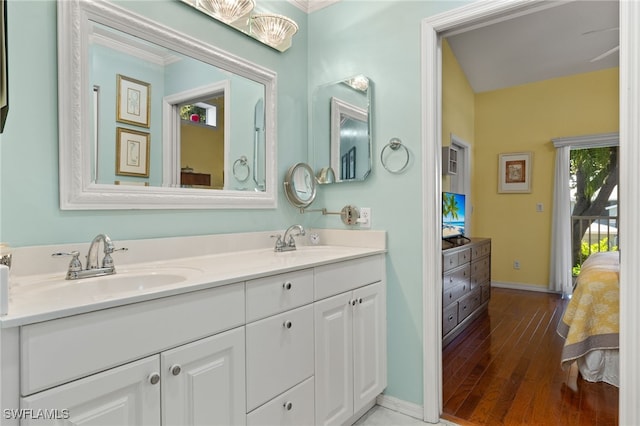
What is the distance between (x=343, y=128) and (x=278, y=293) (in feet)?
4.08

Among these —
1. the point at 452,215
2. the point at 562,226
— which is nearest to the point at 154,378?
the point at 452,215

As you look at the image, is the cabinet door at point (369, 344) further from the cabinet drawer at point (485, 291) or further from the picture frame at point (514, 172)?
the picture frame at point (514, 172)

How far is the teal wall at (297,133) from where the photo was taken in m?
1.22

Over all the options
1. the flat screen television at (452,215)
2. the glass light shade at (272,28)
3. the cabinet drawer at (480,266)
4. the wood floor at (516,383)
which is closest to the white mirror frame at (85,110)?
the glass light shade at (272,28)

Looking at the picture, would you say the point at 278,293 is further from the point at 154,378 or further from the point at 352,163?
the point at 352,163

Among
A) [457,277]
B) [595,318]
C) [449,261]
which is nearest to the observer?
[595,318]

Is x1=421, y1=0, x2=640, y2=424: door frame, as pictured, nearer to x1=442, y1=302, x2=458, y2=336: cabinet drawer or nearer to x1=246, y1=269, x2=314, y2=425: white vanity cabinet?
x1=246, y1=269, x2=314, y2=425: white vanity cabinet

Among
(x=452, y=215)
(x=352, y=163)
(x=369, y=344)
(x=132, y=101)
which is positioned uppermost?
A: (x=132, y=101)

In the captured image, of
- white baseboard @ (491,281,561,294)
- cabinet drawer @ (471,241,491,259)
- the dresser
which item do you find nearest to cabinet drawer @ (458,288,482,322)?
the dresser

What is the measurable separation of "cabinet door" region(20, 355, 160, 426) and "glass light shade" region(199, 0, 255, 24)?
5.27 ft

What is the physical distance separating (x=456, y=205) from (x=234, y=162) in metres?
2.80

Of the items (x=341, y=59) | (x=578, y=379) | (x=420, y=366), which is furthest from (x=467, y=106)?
(x=420, y=366)

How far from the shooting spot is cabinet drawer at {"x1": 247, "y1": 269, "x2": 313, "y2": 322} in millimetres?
1293

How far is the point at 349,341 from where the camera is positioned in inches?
69.8
